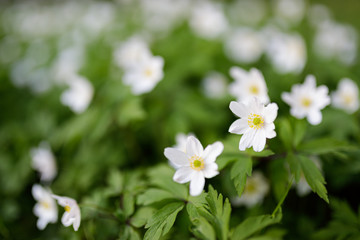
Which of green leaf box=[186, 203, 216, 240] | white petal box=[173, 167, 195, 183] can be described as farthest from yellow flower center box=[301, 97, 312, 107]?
green leaf box=[186, 203, 216, 240]

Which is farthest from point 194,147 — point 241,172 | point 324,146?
point 324,146

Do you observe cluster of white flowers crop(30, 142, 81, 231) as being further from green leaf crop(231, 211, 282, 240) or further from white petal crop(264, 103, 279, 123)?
white petal crop(264, 103, 279, 123)

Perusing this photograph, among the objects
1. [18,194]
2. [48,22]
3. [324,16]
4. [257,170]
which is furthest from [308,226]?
[48,22]

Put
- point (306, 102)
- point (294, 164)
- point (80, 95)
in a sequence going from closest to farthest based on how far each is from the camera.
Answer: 1. point (294, 164)
2. point (306, 102)
3. point (80, 95)

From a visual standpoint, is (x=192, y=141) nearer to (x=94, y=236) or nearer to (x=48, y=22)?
(x=94, y=236)

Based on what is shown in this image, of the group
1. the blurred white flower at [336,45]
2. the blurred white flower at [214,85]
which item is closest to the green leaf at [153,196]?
the blurred white flower at [214,85]

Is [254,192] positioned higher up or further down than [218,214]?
further down

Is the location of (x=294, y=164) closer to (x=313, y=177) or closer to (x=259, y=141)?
(x=313, y=177)

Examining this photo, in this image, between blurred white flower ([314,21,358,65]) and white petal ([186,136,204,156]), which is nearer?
white petal ([186,136,204,156])
